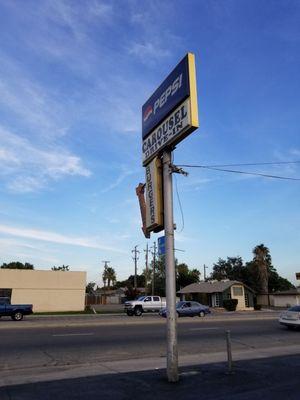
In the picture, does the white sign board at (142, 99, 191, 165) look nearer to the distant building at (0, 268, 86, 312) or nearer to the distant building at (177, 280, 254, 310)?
the distant building at (0, 268, 86, 312)

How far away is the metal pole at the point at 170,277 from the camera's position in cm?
835

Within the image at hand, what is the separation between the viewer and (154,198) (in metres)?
9.54

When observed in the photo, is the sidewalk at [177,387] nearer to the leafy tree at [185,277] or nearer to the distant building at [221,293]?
the distant building at [221,293]

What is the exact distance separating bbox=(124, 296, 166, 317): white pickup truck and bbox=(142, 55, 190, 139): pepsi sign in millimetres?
33695

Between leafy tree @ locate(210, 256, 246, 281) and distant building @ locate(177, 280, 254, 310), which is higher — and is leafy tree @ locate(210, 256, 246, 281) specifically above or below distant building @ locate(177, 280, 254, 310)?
above

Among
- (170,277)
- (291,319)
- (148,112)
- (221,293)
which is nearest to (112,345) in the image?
(170,277)

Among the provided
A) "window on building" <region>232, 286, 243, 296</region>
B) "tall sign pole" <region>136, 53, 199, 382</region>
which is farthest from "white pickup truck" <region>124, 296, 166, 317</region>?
"tall sign pole" <region>136, 53, 199, 382</region>

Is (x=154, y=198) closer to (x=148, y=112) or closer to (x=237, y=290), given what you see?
(x=148, y=112)

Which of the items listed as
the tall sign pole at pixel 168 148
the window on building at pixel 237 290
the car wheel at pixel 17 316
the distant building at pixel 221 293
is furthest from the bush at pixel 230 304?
the tall sign pole at pixel 168 148

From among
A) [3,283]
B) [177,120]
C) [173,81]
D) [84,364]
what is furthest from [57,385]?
[3,283]

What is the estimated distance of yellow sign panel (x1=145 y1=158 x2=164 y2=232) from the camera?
9.35 metres

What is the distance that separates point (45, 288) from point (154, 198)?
45.9 metres

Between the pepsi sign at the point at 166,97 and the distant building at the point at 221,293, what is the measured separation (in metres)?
55.8

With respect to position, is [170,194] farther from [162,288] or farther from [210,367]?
[162,288]
